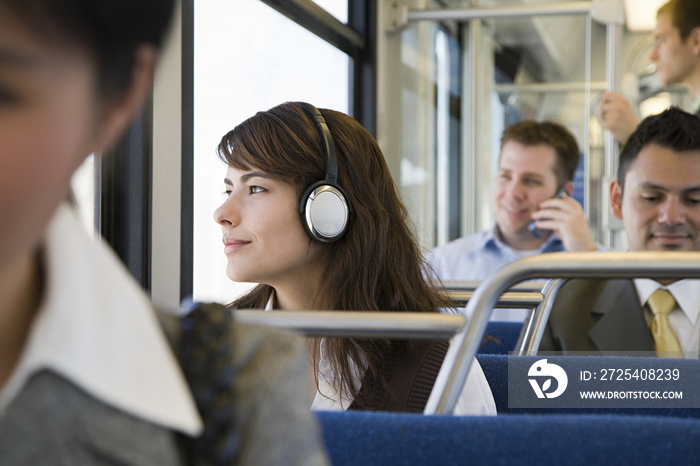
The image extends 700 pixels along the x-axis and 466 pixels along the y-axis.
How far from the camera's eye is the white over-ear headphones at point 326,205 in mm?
1221

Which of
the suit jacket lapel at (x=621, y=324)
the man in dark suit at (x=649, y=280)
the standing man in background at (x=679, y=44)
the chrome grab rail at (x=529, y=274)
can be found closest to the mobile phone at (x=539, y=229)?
the standing man in background at (x=679, y=44)

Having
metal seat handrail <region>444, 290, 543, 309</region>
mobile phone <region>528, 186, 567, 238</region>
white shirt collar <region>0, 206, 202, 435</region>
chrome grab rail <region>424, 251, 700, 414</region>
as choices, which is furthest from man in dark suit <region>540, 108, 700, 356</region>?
white shirt collar <region>0, 206, 202, 435</region>

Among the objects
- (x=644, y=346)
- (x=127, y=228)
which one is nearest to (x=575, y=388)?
(x=644, y=346)

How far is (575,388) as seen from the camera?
45.3 inches

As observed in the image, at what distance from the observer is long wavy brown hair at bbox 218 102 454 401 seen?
1.26 metres

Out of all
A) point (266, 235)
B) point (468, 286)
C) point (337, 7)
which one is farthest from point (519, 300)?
point (337, 7)

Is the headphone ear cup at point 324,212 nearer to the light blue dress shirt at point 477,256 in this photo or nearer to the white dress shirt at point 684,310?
the white dress shirt at point 684,310

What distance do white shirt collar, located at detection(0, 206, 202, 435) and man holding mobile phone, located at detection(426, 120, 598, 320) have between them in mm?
2171

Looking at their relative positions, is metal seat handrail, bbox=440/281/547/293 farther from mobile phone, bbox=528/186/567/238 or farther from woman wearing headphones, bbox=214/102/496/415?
mobile phone, bbox=528/186/567/238

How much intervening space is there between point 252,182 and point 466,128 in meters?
3.02

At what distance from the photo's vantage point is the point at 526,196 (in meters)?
2.60

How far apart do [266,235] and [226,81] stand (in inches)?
34.8

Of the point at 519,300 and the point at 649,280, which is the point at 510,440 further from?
the point at 649,280

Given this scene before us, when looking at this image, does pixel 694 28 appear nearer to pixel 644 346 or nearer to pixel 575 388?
pixel 644 346
